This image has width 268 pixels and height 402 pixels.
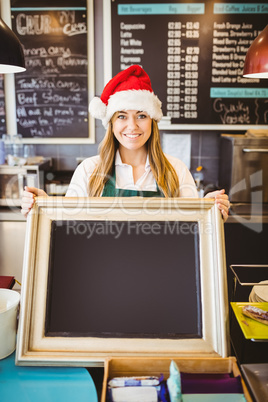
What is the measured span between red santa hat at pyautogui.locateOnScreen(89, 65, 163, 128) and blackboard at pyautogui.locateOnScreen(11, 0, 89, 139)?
1729 millimetres

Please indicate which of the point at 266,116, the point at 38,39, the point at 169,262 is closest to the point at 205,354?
the point at 169,262

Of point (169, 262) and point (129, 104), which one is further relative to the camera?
→ point (129, 104)

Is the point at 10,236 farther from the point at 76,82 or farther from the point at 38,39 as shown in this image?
the point at 38,39

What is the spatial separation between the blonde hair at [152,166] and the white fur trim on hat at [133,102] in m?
0.07

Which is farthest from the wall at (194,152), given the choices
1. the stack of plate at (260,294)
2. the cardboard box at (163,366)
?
the cardboard box at (163,366)

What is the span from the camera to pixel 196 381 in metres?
0.75

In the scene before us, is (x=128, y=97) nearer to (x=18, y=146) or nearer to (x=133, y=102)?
(x=133, y=102)

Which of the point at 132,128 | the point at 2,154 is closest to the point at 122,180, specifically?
the point at 132,128

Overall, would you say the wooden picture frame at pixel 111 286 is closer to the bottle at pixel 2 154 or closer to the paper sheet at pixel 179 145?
the bottle at pixel 2 154

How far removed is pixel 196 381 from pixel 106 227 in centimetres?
40

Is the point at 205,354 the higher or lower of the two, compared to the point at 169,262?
lower

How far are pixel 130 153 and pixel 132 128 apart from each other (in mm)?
181

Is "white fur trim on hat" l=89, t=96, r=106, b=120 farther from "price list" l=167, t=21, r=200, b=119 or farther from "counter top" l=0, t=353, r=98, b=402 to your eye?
"price list" l=167, t=21, r=200, b=119

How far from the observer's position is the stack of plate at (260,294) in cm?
115
